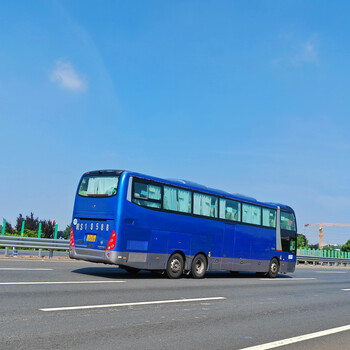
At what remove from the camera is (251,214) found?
19484 millimetres

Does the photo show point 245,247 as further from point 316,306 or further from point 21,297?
point 21,297

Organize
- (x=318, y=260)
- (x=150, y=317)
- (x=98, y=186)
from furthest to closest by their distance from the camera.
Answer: (x=318, y=260) < (x=98, y=186) < (x=150, y=317)

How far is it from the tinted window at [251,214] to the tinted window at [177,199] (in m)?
3.63

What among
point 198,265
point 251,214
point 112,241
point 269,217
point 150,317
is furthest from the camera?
point 269,217

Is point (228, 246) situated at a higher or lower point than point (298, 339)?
higher

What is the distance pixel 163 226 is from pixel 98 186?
248 centimetres

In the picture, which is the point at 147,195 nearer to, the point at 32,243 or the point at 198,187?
the point at 198,187

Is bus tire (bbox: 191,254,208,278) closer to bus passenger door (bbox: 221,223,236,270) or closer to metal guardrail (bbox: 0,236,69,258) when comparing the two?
bus passenger door (bbox: 221,223,236,270)

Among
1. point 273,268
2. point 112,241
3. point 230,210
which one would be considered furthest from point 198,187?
point 273,268

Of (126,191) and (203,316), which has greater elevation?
(126,191)

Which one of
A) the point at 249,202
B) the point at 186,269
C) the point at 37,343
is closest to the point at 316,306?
the point at 186,269

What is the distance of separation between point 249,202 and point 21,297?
41.6 feet

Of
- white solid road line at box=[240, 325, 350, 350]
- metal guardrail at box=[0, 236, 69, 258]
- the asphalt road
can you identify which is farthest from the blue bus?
white solid road line at box=[240, 325, 350, 350]

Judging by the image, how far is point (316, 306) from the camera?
34.7ft
